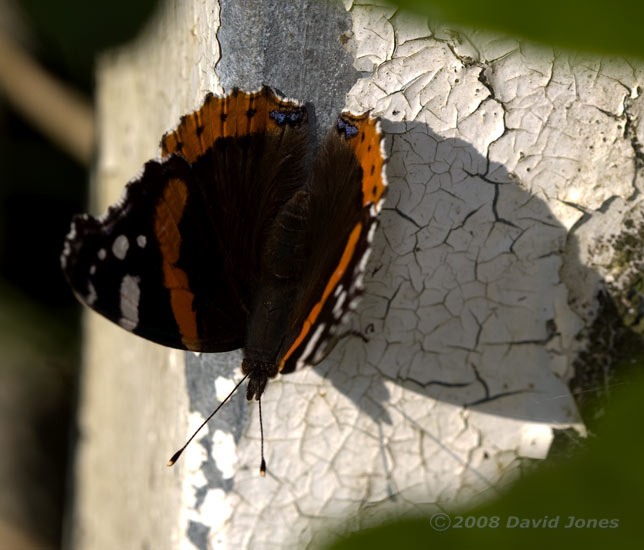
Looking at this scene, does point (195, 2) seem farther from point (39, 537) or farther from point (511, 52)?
point (39, 537)

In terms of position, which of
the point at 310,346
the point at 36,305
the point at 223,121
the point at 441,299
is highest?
the point at 36,305

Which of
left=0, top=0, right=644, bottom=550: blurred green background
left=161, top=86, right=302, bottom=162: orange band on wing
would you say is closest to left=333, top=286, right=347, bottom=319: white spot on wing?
left=161, top=86, right=302, bottom=162: orange band on wing

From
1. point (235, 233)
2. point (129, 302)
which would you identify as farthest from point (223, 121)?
point (129, 302)

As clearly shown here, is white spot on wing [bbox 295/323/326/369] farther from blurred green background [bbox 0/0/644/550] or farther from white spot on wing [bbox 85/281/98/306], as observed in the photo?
blurred green background [bbox 0/0/644/550]

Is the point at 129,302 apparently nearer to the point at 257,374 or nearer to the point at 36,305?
the point at 257,374

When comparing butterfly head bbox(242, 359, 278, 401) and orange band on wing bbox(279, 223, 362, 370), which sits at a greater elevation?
orange band on wing bbox(279, 223, 362, 370)

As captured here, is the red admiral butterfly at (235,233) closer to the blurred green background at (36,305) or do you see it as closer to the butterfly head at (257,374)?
the butterfly head at (257,374)

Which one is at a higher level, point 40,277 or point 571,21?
point 40,277

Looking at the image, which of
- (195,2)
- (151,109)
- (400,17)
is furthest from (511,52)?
(151,109)
